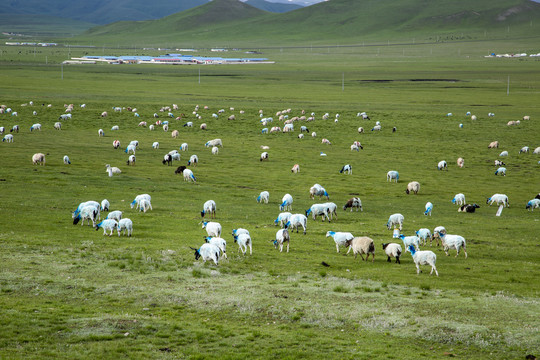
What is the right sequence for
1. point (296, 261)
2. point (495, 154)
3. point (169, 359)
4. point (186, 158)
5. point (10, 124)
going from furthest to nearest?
point (10, 124) < point (495, 154) < point (186, 158) < point (296, 261) < point (169, 359)

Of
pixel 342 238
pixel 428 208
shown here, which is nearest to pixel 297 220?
pixel 342 238

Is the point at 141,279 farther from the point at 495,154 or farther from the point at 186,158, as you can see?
the point at 495,154

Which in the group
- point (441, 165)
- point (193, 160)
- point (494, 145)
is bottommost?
point (193, 160)

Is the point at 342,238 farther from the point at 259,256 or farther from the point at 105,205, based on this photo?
the point at 105,205

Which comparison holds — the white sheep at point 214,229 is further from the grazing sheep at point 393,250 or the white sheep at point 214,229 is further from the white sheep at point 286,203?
the white sheep at point 286,203

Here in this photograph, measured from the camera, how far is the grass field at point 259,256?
15.4m

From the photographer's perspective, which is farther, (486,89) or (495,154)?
(486,89)

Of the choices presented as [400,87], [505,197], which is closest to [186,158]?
[505,197]

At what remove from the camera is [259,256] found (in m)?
23.8

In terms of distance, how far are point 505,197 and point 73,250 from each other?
28.2 m

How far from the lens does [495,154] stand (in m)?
59.1

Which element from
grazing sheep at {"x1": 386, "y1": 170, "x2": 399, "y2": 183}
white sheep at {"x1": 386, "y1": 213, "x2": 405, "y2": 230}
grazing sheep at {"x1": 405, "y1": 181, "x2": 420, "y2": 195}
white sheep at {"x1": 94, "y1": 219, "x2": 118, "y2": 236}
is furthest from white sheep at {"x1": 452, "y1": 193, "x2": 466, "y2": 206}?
white sheep at {"x1": 94, "y1": 219, "x2": 118, "y2": 236}

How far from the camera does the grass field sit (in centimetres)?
1536

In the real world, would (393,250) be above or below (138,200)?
below
